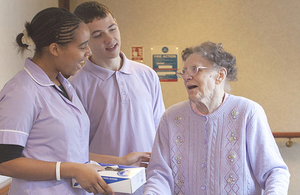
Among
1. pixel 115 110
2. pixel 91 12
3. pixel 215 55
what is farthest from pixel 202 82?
pixel 91 12

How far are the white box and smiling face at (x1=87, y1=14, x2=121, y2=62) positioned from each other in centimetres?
72

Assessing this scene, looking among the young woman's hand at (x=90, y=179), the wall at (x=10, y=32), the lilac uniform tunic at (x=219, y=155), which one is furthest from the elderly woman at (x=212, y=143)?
the wall at (x=10, y=32)

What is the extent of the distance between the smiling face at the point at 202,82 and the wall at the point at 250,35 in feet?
6.95

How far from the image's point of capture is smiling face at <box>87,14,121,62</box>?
5.39 feet

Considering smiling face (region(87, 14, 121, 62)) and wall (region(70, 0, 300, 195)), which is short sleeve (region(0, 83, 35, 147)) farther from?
wall (region(70, 0, 300, 195))

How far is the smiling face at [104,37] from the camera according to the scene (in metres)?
1.64

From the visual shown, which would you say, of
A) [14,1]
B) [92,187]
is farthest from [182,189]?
[14,1]

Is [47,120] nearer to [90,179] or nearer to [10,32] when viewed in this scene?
[90,179]

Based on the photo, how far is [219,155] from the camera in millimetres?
1424

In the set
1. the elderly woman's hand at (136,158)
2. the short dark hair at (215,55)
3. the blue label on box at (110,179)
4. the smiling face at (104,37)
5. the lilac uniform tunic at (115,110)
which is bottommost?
the elderly woman's hand at (136,158)

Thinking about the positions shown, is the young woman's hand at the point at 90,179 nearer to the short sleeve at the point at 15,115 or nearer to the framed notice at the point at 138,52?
the short sleeve at the point at 15,115

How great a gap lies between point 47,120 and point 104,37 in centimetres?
66

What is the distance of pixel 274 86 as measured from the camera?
3.49 m

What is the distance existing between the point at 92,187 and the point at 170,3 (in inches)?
112
